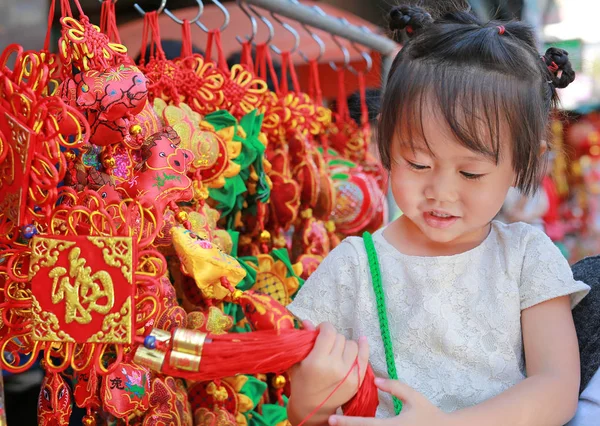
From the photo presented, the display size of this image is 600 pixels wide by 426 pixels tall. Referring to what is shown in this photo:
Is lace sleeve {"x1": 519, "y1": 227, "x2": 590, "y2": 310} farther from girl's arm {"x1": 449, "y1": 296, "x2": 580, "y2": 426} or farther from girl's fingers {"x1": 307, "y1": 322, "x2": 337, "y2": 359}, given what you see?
girl's fingers {"x1": 307, "y1": 322, "x2": 337, "y2": 359}

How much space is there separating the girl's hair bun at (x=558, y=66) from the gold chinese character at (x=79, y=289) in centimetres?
52

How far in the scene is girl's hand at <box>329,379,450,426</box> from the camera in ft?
1.99

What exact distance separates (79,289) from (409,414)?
30cm

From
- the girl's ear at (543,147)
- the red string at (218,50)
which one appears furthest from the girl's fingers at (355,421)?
the red string at (218,50)

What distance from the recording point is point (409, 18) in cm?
81

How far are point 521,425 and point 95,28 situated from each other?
54 cm

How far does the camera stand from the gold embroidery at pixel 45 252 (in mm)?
572

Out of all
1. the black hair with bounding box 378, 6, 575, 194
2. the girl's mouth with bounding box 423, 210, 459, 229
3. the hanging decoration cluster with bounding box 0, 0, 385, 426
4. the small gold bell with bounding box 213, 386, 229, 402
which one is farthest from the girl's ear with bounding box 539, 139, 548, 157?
the small gold bell with bounding box 213, 386, 229, 402

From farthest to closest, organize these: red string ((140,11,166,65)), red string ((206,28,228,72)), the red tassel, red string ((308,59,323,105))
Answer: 1. red string ((308,59,323,105))
2. red string ((206,28,228,72))
3. red string ((140,11,166,65))
4. the red tassel

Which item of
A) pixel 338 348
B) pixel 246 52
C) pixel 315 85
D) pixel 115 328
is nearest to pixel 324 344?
pixel 338 348

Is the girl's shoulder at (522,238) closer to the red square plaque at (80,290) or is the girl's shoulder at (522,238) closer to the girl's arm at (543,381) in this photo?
the girl's arm at (543,381)

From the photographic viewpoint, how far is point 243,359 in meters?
0.56

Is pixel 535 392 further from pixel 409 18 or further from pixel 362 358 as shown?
pixel 409 18

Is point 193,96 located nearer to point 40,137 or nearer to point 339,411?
point 40,137
